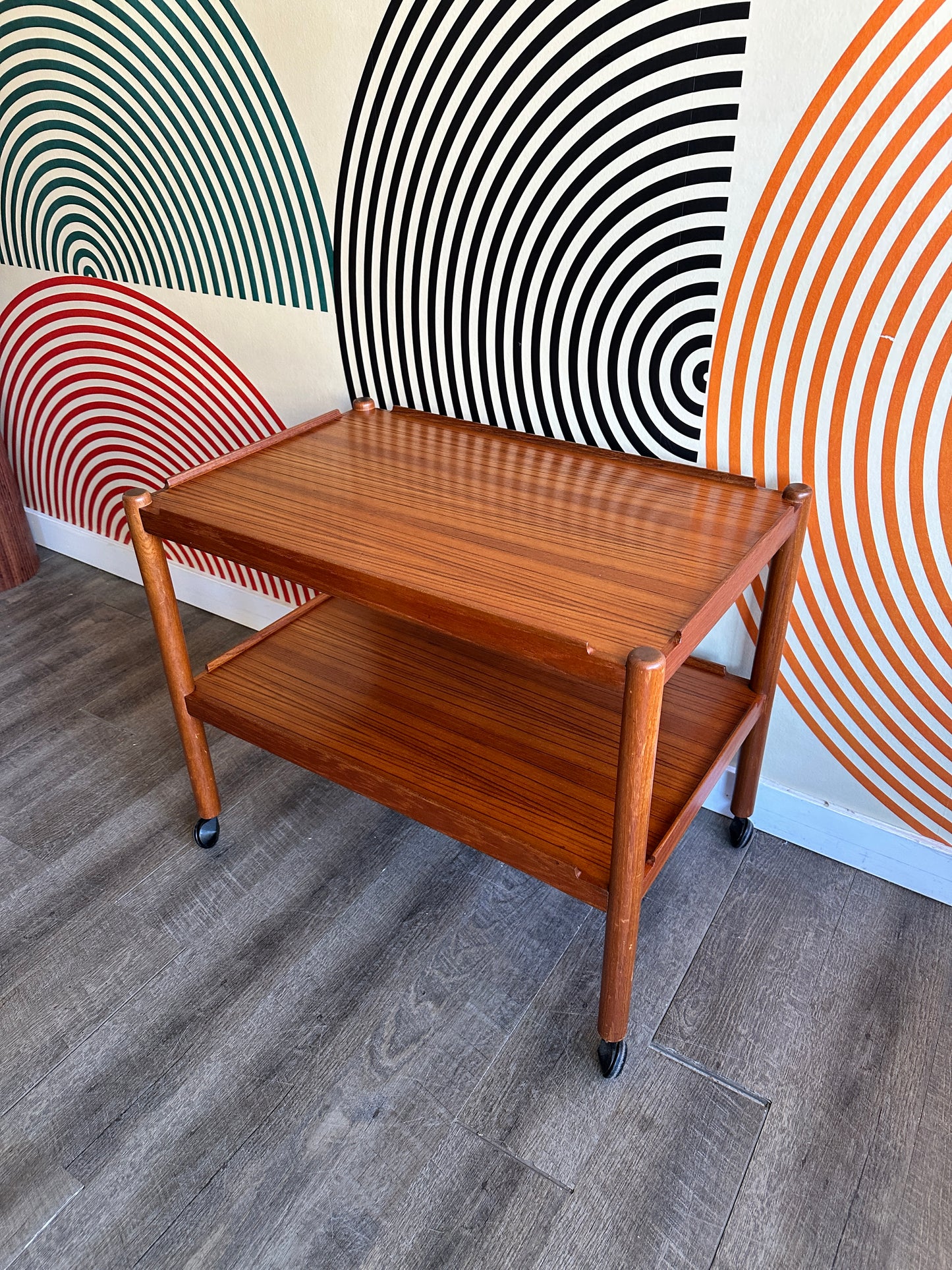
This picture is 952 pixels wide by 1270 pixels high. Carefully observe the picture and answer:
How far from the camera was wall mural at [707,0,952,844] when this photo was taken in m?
1.14

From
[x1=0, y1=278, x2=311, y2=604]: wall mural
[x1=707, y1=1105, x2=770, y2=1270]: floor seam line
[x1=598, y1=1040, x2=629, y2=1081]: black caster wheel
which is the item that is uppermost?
[x1=0, y1=278, x2=311, y2=604]: wall mural

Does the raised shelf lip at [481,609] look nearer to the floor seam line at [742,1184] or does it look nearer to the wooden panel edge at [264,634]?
the wooden panel edge at [264,634]

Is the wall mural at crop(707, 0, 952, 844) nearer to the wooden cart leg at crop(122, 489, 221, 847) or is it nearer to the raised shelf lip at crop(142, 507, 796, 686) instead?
the raised shelf lip at crop(142, 507, 796, 686)

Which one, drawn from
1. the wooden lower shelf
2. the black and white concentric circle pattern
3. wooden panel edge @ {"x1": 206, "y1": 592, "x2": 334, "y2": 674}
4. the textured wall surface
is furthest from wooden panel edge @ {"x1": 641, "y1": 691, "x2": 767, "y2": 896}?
wooden panel edge @ {"x1": 206, "y1": 592, "x2": 334, "y2": 674}

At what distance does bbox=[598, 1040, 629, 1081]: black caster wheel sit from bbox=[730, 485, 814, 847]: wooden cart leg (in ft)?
1.65

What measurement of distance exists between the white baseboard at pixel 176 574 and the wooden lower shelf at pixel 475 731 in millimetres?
620

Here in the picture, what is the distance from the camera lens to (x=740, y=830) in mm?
1646

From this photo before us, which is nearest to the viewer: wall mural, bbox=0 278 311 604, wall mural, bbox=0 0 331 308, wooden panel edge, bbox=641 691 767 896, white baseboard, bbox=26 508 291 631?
A: wooden panel edge, bbox=641 691 767 896

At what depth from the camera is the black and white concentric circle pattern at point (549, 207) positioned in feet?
4.15

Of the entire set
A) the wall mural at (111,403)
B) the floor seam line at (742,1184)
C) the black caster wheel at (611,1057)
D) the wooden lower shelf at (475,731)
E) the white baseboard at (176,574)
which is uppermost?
the wall mural at (111,403)

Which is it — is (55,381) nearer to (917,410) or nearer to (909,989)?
(917,410)

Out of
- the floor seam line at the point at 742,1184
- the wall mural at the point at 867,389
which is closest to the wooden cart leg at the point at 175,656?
the wall mural at the point at 867,389

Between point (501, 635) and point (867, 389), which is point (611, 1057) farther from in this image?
point (867, 389)

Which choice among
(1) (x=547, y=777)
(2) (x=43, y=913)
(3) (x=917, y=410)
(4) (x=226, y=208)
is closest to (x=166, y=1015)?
(2) (x=43, y=913)
